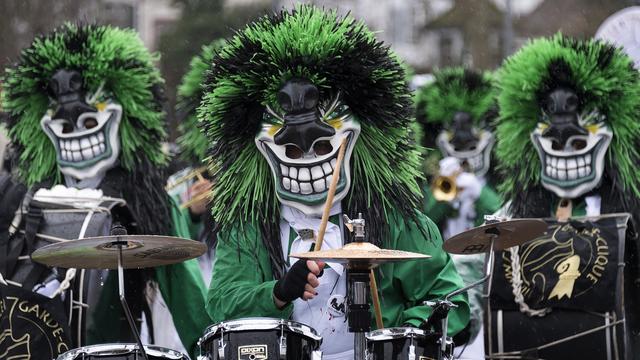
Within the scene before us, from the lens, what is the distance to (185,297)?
6945 mm

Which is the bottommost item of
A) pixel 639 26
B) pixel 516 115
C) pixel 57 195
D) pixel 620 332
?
pixel 620 332

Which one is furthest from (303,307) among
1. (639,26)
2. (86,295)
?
(639,26)

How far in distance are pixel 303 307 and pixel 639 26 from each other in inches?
130

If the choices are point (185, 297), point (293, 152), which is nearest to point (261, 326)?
point (293, 152)

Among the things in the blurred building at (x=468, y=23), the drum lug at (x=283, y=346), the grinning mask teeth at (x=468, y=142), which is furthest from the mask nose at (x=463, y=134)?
the blurred building at (x=468, y=23)

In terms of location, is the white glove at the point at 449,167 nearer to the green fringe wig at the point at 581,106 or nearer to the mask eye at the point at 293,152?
the green fringe wig at the point at 581,106

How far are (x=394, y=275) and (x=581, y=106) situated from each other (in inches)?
77.7

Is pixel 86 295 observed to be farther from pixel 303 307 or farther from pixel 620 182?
pixel 620 182

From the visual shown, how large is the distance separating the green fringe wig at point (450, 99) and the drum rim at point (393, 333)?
6318mm

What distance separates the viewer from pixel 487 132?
37.7 ft

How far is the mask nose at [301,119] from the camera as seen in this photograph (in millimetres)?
5680

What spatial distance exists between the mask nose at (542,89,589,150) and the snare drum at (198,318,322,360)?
2.41 m

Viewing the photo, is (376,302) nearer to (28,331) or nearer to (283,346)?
(283,346)

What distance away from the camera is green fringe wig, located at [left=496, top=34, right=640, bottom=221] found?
7.13 m
